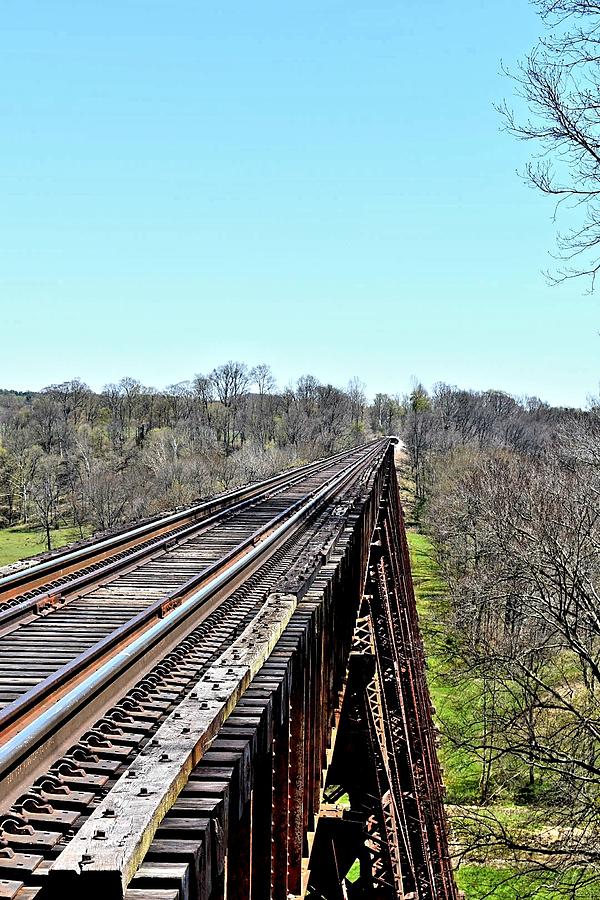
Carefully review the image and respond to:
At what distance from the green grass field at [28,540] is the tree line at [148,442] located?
3.02ft

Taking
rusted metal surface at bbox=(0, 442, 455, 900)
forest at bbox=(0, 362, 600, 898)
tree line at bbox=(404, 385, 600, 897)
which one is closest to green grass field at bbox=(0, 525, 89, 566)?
forest at bbox=(0, 362, 600, 898)

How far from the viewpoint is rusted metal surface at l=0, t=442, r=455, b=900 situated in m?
1.94

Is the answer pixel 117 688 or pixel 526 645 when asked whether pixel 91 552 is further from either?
pixel 526 645

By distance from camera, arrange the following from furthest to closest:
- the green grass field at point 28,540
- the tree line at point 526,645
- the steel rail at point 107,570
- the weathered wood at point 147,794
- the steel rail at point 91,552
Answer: the green grass field at point 28,540
the tree line at point 526,645
the steel rail at point 91,552
the steel rail at point 107,570
the weathered wood at point 147,794

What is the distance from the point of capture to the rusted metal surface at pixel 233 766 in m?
1.94

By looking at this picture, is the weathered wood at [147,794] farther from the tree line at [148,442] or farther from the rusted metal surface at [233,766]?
the tree line at [148,442]

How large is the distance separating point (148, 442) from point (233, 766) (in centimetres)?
8031

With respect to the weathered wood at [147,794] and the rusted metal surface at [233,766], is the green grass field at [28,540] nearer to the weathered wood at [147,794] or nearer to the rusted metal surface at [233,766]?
the rusted metal surface at [233,766]

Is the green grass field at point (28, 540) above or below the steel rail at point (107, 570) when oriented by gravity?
below

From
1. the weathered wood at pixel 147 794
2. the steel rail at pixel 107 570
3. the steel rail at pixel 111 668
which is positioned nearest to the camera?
the weathered wood at pixel 147 794

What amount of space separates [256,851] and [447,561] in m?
40.5

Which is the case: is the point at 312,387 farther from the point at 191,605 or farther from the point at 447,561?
the point at 191,605

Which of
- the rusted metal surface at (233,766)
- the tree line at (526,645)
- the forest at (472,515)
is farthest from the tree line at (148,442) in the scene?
the rusted metal surface at (233,766)

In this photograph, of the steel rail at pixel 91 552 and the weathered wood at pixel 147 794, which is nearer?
the weathered wood at pixel 147 794
